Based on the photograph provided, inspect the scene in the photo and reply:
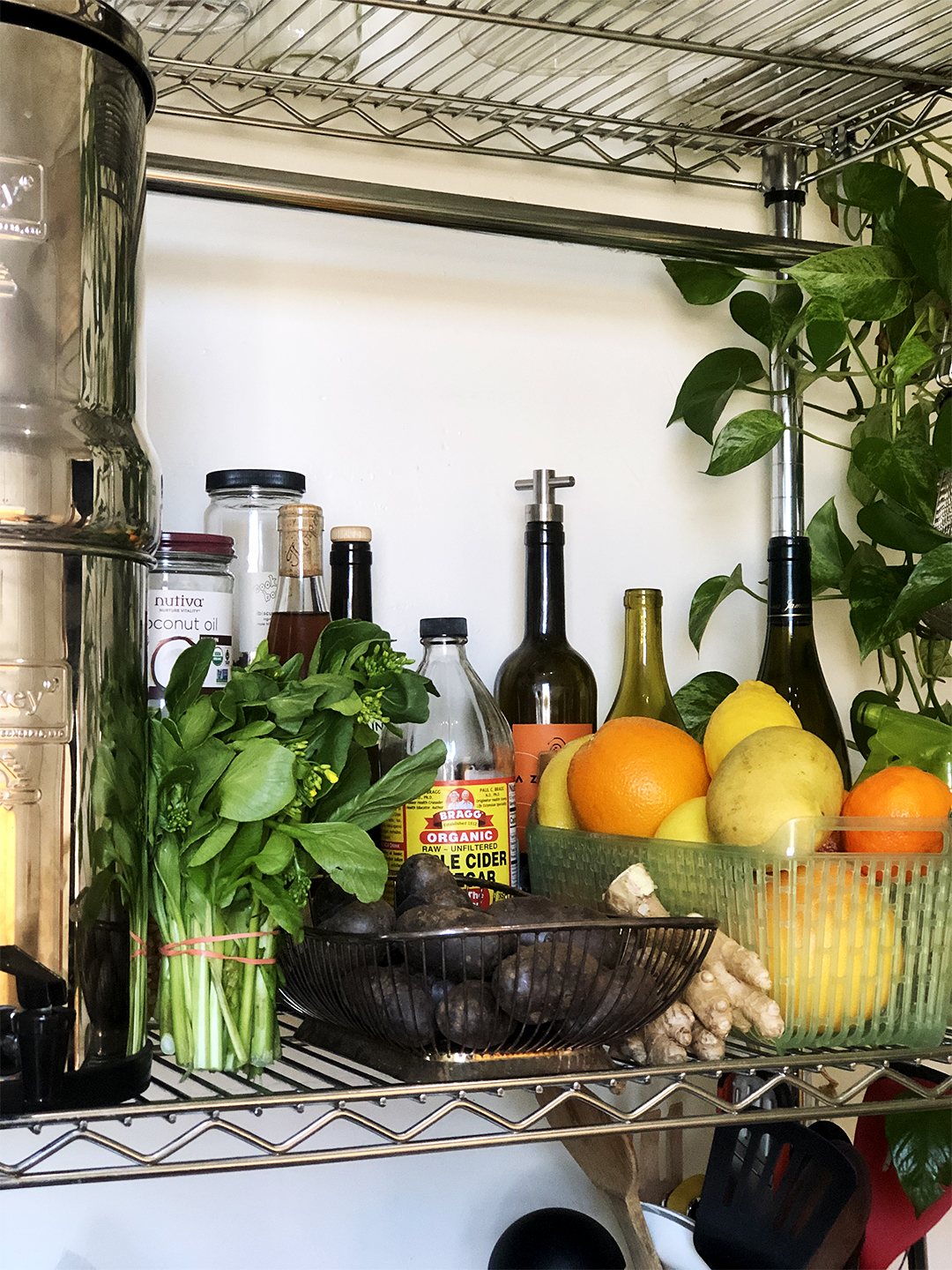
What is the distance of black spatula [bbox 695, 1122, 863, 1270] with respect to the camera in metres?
0.76

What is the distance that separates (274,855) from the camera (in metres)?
0.56

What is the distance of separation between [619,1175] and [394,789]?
1.28 feet

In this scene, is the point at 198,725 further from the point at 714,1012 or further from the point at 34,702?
the point at 714,1012

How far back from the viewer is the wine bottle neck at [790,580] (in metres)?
0.88

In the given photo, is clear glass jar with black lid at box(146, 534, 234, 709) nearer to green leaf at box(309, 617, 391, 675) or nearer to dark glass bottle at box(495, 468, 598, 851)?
green leaf at box(309, 617, 391, 675)

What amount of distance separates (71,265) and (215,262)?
377mm

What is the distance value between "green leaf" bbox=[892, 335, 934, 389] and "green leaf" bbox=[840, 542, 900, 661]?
151 mm

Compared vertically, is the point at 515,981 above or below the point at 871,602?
below

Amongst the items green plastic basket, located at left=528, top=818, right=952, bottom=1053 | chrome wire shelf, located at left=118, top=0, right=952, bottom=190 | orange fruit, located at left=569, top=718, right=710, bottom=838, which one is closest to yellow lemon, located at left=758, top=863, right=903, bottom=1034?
green plastic basket, located at left=528, top=818, right=952, bottom=1053

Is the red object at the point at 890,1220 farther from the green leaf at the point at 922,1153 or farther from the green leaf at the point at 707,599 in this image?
the green leaf at the point at 707,599

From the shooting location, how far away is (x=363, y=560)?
82 cm

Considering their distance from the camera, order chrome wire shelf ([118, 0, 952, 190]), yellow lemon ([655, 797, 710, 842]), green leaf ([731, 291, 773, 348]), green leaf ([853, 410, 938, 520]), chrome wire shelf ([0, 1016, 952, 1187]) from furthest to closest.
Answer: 1. green leaf ([731, 291, 773, 348])
2. green leaf ([853, 410, 938, 520])
3. chrome wire shelf ([118, 0, 952, 190])
4. yellow lemon ([655, 797, 710, 842])
5. chrome wire shelf ([0, 1016, 952, 1187])

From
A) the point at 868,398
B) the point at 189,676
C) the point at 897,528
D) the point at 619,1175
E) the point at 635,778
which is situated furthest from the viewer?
the point at 868,398

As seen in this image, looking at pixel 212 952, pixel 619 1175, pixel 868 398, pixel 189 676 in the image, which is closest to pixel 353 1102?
pixel 212 952
